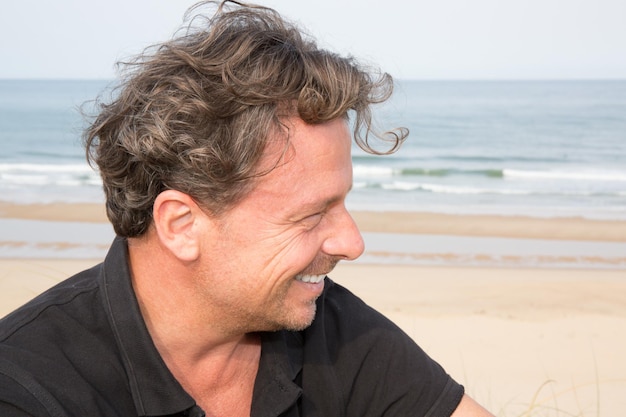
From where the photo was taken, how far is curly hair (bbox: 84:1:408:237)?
1.93m

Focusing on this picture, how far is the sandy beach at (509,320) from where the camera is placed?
556cm

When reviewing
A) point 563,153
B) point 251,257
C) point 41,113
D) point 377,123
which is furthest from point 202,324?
point 41,113

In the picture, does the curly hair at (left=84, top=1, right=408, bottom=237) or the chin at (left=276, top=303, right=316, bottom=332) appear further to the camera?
the chin at (left=276, top=303, right=316, bottom=332)

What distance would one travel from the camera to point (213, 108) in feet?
6.29

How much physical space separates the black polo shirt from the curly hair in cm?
21

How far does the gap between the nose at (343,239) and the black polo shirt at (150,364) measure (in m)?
0.30

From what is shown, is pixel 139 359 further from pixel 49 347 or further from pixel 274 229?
pixel 274 229

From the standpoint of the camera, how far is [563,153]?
2320 centimetres

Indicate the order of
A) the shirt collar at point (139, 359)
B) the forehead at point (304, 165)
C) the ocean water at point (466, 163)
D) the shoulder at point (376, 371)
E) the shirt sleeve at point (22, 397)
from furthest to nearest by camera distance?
1. the ocean water at point (466, 163)
2. the shoulder at point (376, 371)
3. the forehead at point (304, 165)
4. the shirt collar at point (139, 359)
5. the shirt sleeve at point (22, 397)

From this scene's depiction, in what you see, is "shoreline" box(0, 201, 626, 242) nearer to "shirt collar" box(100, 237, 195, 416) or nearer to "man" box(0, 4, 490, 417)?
"man" box(0, 4, 490, 417)

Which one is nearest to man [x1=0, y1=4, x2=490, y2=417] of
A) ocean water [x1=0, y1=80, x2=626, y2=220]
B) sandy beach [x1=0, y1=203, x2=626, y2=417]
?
ocean water [x1=0, y1=80, x2=626, y2=220]

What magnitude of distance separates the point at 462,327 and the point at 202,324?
5.14m

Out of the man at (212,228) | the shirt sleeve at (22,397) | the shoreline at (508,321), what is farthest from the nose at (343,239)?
the shoreline at (508,321)

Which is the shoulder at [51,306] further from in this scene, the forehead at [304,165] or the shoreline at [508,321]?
the shoreline at [508,321]
